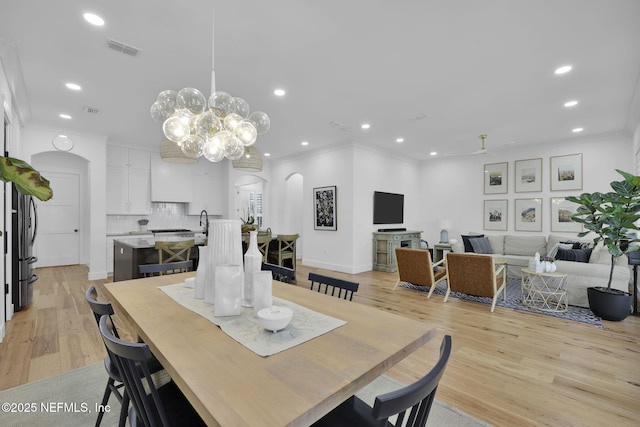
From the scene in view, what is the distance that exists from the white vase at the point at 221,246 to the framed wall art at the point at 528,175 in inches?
276

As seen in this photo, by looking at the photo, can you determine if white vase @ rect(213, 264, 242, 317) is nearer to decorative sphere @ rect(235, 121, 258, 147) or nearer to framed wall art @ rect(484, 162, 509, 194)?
decorative sphere @ rect(235, 121, 258, 147)

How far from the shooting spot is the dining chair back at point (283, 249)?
16.4ft

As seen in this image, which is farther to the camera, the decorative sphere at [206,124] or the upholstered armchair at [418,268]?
the upholstered armchair at [418,268]

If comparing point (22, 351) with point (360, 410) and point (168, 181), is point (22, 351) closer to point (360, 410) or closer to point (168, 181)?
point (360, 410)

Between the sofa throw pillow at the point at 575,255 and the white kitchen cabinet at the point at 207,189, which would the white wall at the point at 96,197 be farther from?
the sofa throw pillow at the point at 575,255

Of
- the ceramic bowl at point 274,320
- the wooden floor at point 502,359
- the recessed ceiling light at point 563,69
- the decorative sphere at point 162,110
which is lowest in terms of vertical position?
the wooden floor at point 502,359

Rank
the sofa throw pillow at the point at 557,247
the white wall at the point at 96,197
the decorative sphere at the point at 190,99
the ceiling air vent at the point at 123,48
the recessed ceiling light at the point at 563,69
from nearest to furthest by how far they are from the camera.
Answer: the decorative sphere at the point at 190,99
the ceiling air vent at the point at 123,48
the recessed ceiling light at the point at 563,69
the sofa throw pillow at the point at 557,247
the white wall at the point at 96,197

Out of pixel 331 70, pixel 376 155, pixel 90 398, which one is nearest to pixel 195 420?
pixel 90 398

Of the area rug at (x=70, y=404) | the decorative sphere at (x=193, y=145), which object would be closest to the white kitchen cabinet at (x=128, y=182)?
the area rug at (x=70, y=404)

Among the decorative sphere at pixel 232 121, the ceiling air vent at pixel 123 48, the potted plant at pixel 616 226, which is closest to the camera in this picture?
the decorative sphere at pixel 232 121

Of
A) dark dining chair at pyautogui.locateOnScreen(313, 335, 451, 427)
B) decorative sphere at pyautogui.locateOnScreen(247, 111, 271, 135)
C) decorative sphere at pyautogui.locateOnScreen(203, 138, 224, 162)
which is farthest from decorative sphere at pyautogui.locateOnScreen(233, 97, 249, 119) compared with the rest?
dark dining chair at pyautogui.locateOnScreen(313, 335, 451, 427)

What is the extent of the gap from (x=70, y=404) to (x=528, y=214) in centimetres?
778

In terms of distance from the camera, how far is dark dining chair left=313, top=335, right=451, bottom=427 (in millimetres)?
720

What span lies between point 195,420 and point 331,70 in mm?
3185
